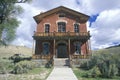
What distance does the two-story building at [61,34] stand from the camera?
1190 inches

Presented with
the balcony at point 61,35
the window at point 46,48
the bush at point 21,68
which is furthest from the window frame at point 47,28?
the bush at point 21,68

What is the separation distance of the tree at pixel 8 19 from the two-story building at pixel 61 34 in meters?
3.64

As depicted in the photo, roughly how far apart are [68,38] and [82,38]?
2307mm

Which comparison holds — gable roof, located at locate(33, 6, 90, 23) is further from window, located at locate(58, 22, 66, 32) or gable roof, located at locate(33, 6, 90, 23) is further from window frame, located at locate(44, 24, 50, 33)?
window, located at locate(58, 22, 66, 32)

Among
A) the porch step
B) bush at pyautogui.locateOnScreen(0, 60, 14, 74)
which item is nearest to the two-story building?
the porch step

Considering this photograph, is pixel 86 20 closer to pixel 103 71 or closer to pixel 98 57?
pixel 98 57

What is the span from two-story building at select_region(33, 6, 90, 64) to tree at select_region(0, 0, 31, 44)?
3.64 metres

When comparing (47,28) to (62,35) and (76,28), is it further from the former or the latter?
(76,28)

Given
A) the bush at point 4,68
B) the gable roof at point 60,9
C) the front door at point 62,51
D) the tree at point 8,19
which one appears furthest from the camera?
the gable roof at point 60,9

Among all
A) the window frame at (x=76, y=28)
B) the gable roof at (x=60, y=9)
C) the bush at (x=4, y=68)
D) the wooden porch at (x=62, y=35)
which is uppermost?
the gable roof at (x=60, y=9)

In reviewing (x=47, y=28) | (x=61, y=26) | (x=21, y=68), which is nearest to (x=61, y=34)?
(x=61, y=26)

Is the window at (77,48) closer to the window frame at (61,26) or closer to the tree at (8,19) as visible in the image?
the window frame at (61,26)

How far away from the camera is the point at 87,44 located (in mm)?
31516

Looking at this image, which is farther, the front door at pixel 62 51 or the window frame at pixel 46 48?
the front door at pixel 62 51
